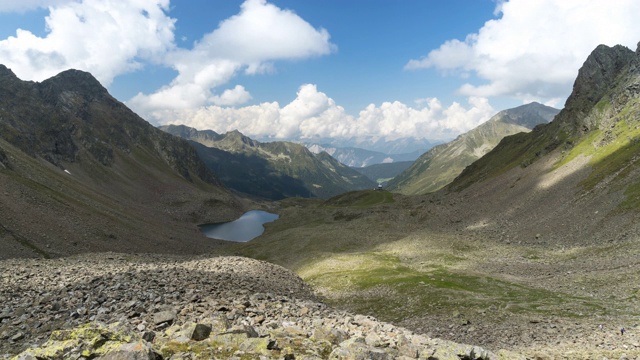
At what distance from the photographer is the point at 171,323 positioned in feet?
67.8

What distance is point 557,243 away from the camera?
67688 mm

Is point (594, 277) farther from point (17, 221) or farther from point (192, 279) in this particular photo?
point (17, 221)

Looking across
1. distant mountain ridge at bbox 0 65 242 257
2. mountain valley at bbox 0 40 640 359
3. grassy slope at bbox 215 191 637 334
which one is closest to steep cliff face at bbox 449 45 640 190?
mountain valley at bbox 0 40 640 359

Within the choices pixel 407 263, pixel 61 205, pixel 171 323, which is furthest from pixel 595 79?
pixel 61 205

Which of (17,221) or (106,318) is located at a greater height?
(17,221)

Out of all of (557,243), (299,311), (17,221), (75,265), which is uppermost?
(17,221)

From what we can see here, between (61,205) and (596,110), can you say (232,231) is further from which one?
(596,110)

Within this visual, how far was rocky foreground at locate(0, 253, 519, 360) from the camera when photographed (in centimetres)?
1423

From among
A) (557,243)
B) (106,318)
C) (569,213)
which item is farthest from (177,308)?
(569,213)

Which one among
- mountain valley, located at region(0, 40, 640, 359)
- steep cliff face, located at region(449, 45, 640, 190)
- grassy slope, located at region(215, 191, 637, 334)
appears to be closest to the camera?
mountain valley, located at region(0, 40, 640, 359)

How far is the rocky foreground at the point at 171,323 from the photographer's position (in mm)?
14234

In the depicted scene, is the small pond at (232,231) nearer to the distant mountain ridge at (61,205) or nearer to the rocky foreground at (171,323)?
the distant mountain ridge at (61,205)

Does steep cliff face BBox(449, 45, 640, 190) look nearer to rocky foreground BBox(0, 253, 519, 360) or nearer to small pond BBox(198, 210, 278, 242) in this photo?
small pond BBox(198, 210, 278, 242)

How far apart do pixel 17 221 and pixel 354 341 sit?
87342mm
